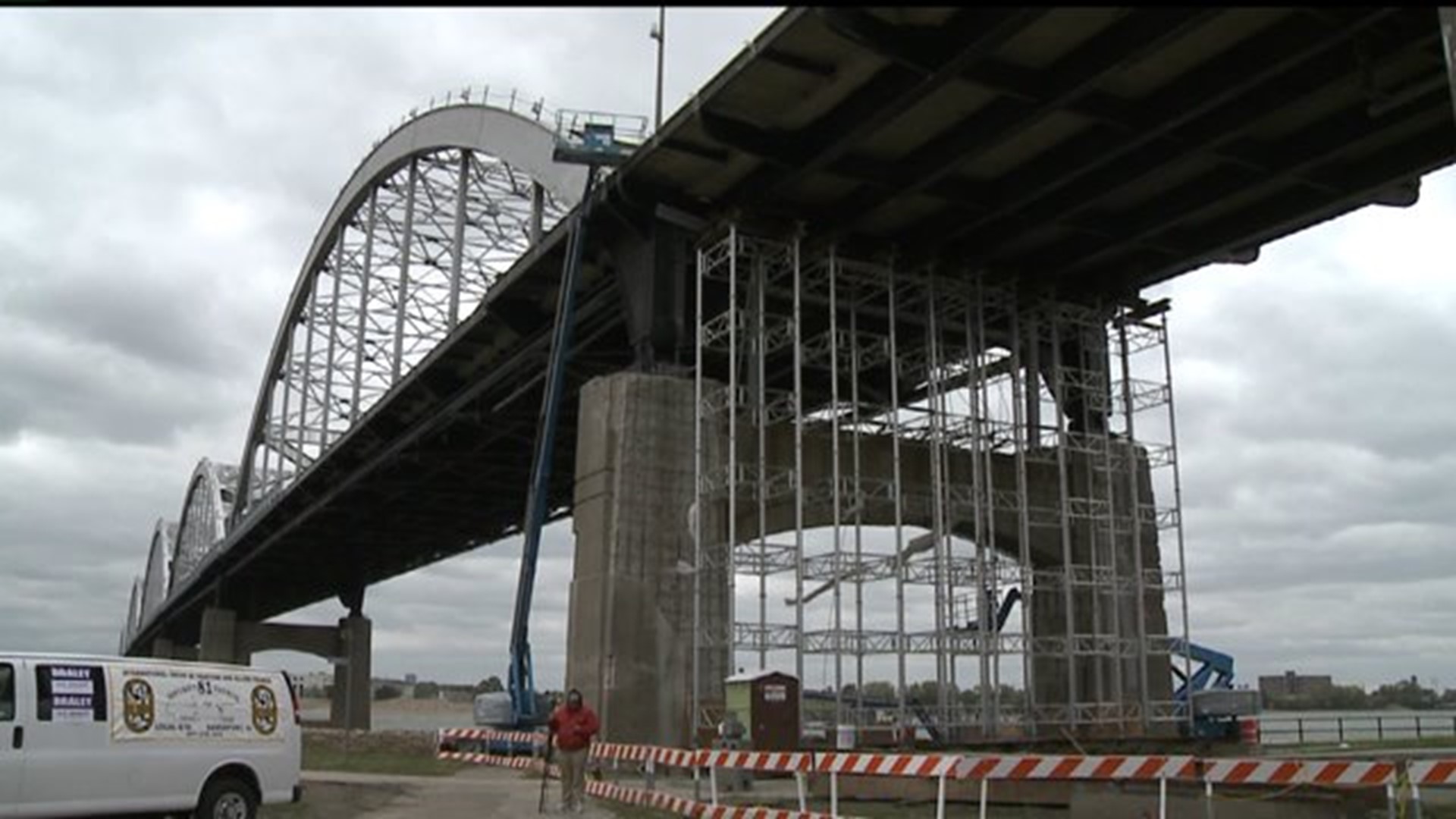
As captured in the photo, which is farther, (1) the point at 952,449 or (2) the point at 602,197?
(1) the point at 952,449

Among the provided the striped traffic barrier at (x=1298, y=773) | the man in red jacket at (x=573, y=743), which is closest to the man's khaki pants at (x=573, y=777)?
the man in red jacket at (x=573, y=743)

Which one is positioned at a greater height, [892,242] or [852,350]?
[892,242]

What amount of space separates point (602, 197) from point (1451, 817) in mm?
24114

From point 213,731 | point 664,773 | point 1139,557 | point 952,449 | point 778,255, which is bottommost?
point 664,773

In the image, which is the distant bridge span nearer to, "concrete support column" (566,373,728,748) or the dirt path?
"concrete support column" (566,373,728,748)

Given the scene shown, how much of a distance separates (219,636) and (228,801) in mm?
101123

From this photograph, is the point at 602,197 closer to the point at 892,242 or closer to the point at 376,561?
the point at 892,242

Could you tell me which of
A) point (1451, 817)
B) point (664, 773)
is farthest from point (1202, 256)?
point (1451, 817)

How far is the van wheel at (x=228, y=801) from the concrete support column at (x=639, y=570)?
1469cm

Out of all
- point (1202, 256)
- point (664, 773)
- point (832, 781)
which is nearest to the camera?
point (832, 781)

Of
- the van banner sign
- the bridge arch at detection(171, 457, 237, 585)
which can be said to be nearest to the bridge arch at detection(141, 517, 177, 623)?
the bridge arch at detection(171, 457, 237, 585)

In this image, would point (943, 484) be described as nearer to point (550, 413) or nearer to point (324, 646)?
point (550, 413)

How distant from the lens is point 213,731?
15.6m

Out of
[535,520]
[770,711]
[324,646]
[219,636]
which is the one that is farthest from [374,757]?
[324,646]
